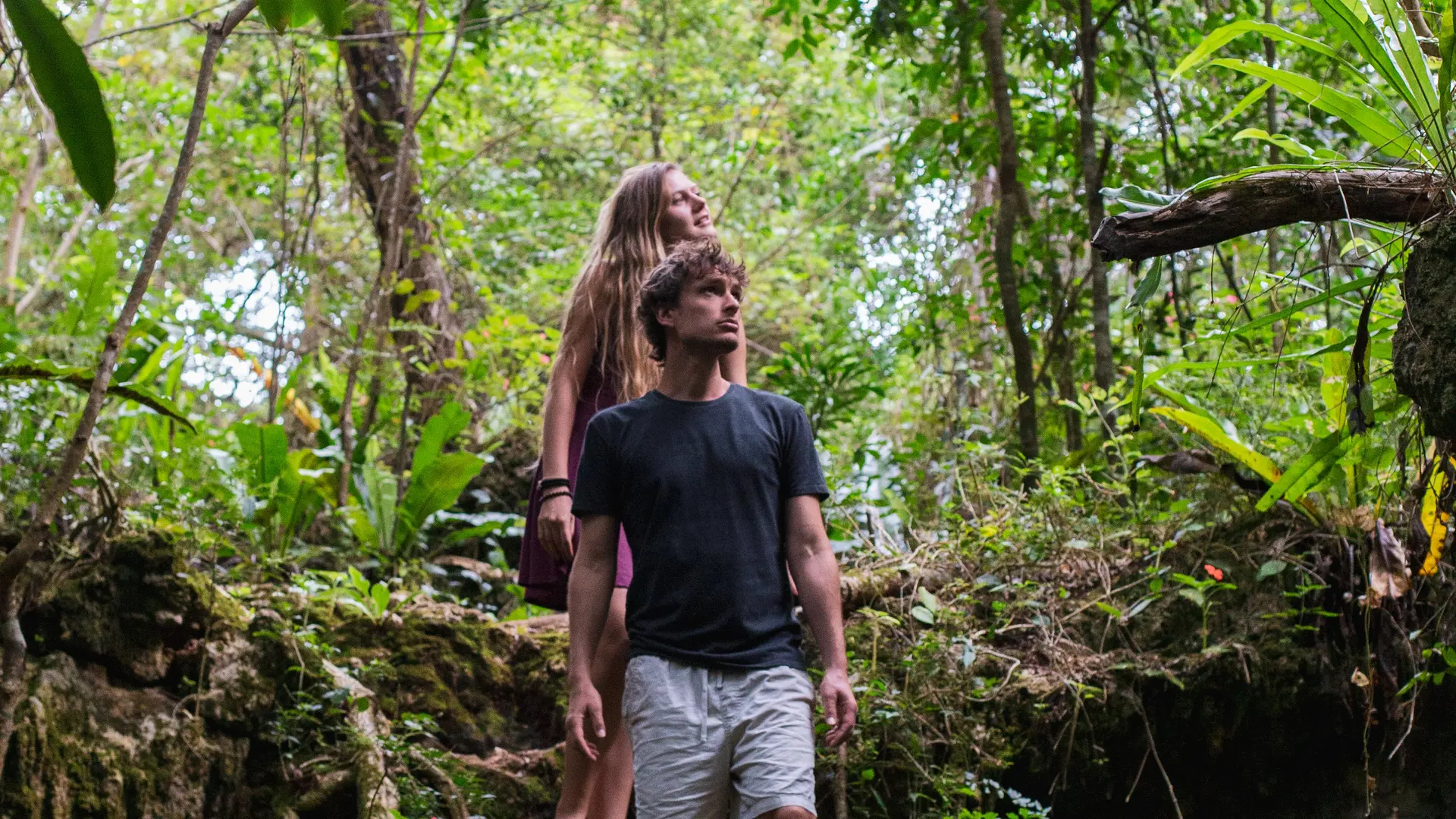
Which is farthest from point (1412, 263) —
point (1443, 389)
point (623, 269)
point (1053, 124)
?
point (1053, 124)

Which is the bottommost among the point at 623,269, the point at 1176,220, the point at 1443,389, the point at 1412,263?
the point at 1443,389

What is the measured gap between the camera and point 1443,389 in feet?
6.82

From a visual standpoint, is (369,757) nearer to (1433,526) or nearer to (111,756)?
(111,756)

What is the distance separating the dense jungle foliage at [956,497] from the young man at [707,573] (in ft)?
2.95

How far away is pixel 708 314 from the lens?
8.96 feet

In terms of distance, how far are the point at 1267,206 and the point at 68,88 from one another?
2079 millimetres

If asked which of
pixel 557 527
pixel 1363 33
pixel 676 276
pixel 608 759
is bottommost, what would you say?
pixel 608 759

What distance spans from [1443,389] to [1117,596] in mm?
2299

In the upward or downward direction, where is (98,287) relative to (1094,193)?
upward

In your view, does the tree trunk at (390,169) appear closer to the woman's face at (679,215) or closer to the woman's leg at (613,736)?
the woman's face at (679,215)

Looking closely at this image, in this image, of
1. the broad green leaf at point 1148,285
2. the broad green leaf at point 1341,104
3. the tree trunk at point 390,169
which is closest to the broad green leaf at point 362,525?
the tree trunk at point 390,169

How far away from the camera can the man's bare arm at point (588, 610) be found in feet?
8.51

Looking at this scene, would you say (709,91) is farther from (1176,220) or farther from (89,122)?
(89,122)

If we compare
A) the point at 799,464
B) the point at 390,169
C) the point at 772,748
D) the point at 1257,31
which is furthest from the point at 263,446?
the point at 1257,31
